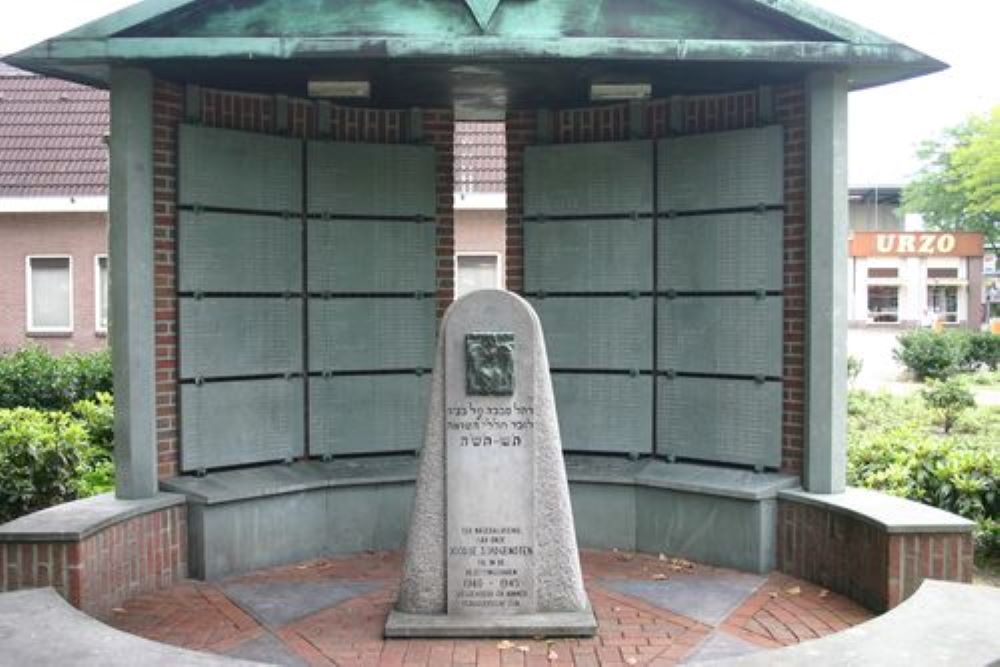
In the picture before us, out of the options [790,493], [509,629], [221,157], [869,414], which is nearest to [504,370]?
[509,629]

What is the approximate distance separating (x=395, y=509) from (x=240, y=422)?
4.21 ft

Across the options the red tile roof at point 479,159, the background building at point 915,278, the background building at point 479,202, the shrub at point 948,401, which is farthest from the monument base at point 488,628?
the background building at point 915,278

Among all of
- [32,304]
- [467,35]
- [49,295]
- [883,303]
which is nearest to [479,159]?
[49,295]

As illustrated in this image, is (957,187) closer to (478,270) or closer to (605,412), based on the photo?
(478,270)

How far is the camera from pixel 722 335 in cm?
761

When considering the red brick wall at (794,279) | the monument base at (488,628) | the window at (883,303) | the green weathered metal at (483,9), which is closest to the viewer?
the monument base at (488,628)

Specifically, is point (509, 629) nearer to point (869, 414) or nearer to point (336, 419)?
point (336, 419)

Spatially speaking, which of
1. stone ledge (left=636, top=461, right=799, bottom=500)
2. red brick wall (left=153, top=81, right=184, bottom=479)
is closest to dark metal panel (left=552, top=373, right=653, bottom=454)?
stone ledge (left=636, top=461, right=799, bottom=500)

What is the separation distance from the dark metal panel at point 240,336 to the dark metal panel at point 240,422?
11 centimetres

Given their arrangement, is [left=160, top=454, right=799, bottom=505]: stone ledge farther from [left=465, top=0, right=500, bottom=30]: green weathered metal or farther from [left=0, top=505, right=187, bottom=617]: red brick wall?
[left=465, top=0, right=500, bottom=30]: green weathered metal

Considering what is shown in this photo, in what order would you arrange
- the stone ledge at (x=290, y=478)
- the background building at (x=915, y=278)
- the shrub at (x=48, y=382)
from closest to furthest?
the stone ledge at (x=290, y=478) → the shrub at (x=48, y=382) → the background building at (x=915, y=278)

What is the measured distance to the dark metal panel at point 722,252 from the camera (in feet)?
24.1

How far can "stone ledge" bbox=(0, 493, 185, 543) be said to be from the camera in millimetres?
5831

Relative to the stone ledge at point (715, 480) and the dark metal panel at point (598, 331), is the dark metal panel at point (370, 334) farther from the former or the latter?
the stone ledge at point (715, 480)
